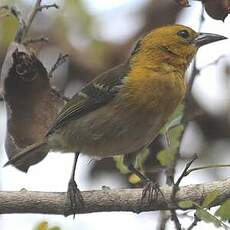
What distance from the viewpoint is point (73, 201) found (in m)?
4.04

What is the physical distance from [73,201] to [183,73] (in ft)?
4.91

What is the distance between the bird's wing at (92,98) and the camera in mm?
5016

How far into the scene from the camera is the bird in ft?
15.6

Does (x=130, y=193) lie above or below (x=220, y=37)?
below

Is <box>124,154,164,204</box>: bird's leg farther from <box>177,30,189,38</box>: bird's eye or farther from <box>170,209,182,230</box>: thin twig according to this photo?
<box>177,30,189,38</box>: bird's eye

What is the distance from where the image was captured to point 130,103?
4809 mm

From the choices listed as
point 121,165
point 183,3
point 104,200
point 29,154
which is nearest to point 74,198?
point 104,200

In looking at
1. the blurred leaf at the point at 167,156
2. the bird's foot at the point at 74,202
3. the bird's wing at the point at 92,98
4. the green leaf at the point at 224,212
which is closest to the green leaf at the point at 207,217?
the green leaf at the point at 224,212

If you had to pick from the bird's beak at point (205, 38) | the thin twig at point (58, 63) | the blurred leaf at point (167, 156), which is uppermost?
the thin twig at point (58, 63)

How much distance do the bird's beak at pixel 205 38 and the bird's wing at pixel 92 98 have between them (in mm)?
546

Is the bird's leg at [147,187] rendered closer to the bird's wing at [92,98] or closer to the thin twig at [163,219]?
the thin twig at [163,219]

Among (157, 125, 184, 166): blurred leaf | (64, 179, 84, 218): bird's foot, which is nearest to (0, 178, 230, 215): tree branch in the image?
(64, 179, 84, 218): bird's foot

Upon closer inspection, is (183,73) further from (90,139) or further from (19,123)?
(19,123)

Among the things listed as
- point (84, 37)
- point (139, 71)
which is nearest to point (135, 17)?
point (84, 37)
